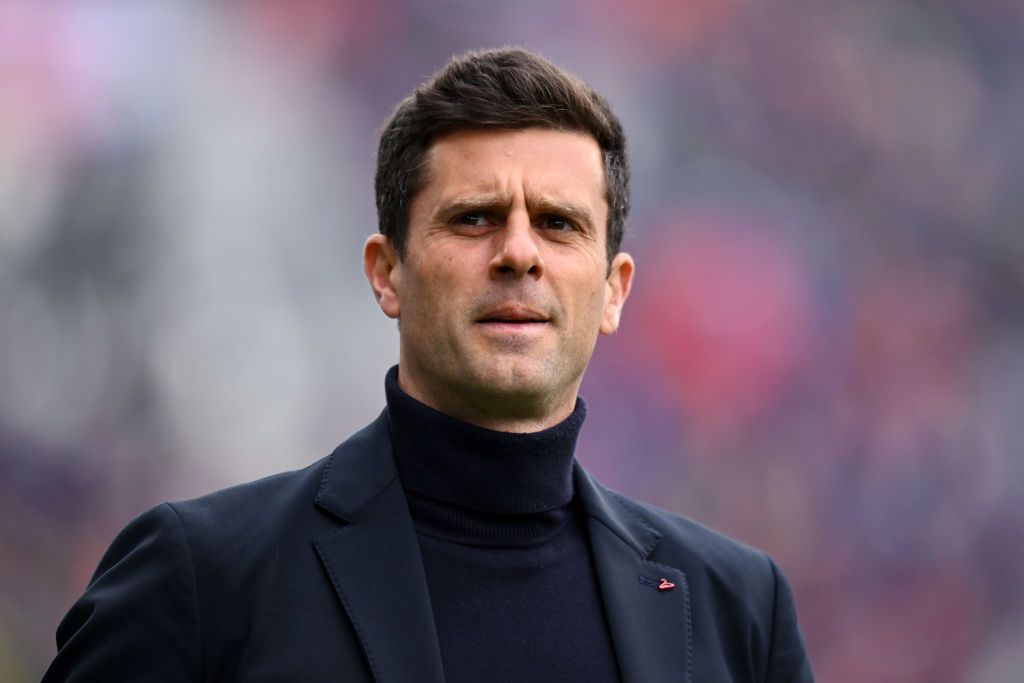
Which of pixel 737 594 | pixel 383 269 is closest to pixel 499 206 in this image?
pixel 383 269

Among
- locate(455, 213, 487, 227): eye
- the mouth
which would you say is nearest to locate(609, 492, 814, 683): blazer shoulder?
the mouth

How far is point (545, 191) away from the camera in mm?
2340

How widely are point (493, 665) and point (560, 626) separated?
0.52 feet

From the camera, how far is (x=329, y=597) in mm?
2131

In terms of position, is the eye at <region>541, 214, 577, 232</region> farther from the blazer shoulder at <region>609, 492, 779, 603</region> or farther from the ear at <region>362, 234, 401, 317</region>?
the blazer shoulder at <region>609, 492, 779, 603</region>

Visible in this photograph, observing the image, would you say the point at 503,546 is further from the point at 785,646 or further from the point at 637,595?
the point at 785,646

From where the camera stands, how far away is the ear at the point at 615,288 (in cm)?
258

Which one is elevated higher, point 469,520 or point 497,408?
point 497,408

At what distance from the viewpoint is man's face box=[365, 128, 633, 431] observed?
2.26m

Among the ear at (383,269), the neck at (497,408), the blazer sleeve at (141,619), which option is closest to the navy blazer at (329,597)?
the blazer sleeve at (141,619)

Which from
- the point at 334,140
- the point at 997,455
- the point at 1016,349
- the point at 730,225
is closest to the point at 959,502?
the point at 997,455

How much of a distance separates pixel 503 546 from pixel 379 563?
248 mm

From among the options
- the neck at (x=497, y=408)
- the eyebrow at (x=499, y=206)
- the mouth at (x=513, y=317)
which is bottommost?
the neck at (x=497, y=408)

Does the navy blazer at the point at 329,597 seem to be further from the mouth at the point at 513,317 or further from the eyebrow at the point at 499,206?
the eyebrow at the point at 499,206
